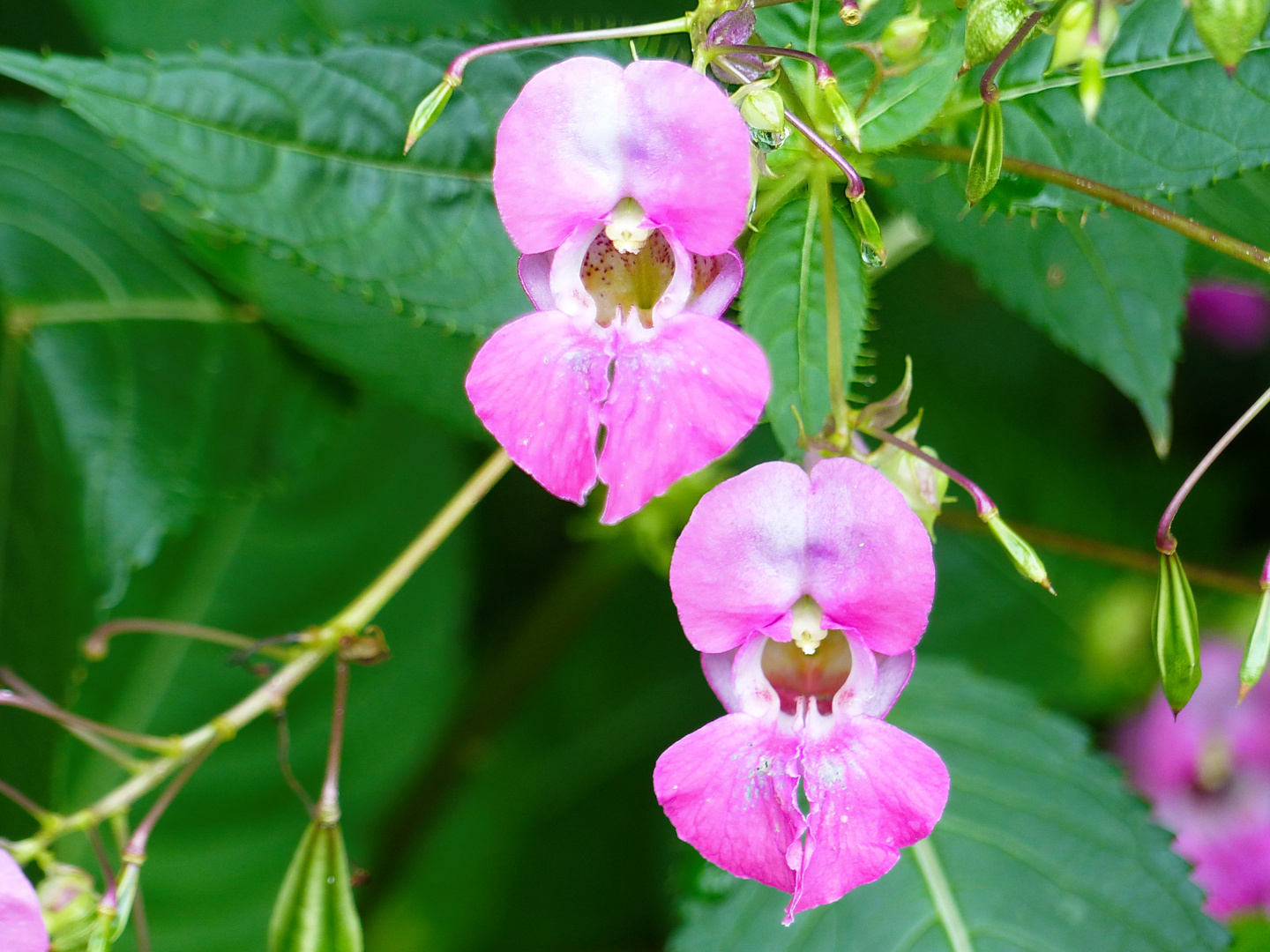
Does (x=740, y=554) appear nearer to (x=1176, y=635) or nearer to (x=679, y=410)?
(x=679, y=410)

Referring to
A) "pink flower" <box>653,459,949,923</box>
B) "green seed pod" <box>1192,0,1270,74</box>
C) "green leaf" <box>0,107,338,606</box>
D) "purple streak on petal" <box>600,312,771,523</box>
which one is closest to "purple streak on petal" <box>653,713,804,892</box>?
"pink flower" <box>653,459,949,923</box>

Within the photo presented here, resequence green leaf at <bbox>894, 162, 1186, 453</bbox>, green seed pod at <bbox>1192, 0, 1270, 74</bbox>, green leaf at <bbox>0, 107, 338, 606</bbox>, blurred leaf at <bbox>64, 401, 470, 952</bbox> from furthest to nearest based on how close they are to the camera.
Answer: blurred leaf at <bbox>64, 401, 470, 952</bbox>, green leaf at <bbox>0, 107, 338, 606</bbox>, green leaf at <bbox>894, 162, 1186, 453</bbox>, green seed pod at <bbox>1192, 0, 1270, 74</bbox>

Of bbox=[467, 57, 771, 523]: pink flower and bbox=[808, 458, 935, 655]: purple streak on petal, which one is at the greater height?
bbox=[467, 57, 771, 523]: pink flower

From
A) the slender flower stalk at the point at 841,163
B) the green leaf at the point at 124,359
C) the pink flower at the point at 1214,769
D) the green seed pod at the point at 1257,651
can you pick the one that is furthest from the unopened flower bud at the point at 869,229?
the pink flower at the point at 1214,769

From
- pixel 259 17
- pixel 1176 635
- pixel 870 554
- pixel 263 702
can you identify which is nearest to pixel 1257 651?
pixel 1176 635

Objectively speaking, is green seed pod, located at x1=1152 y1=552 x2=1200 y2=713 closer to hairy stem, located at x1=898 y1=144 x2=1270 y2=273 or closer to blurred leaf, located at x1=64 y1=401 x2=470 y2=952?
hairy stem, located at x1=898 y1=144 x2=1270 y2=273
